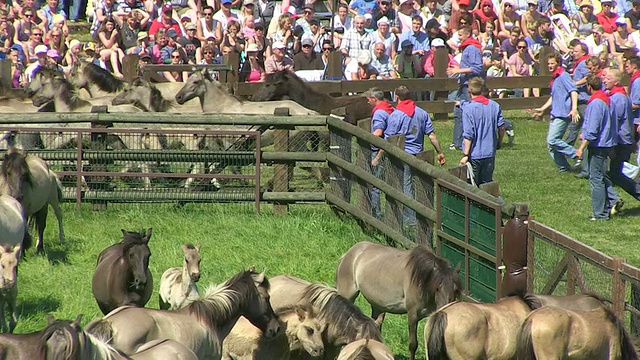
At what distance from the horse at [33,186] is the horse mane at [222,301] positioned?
14.4 feet

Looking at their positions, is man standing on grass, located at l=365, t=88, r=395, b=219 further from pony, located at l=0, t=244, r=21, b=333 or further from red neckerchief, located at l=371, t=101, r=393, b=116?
pony, located at l=0, t=244, r=21, b=333

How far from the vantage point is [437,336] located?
8.73 meters

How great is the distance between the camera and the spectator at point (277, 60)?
73.6ft

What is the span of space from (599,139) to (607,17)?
11.2 m

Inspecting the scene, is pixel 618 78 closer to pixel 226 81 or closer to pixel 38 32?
pixel 226 81

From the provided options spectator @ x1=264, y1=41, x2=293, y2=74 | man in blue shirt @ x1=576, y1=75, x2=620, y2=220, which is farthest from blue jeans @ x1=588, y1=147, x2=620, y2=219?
spectator @ x1=264, y1=41, x2=293, y2=74

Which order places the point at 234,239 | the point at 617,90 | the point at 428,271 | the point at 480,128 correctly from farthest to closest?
1. the point at 617,90
2. the point at 480,128
3. the point at 234,239
4. the point at 428,271

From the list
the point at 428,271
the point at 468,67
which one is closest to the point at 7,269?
the point at 428,271

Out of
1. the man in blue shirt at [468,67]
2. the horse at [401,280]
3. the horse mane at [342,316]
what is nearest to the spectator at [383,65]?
the man in blue shirt at [468,67]

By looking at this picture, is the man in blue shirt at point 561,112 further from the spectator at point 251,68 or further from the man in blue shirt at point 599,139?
the spectator at point 251,68

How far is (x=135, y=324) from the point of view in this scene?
870 centimetres

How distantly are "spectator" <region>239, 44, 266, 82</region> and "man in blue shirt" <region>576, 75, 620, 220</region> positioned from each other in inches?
328

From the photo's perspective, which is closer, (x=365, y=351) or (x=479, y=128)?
(x=365, y=351)

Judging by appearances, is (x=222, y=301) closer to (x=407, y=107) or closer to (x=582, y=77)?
(x=407, y=107)
